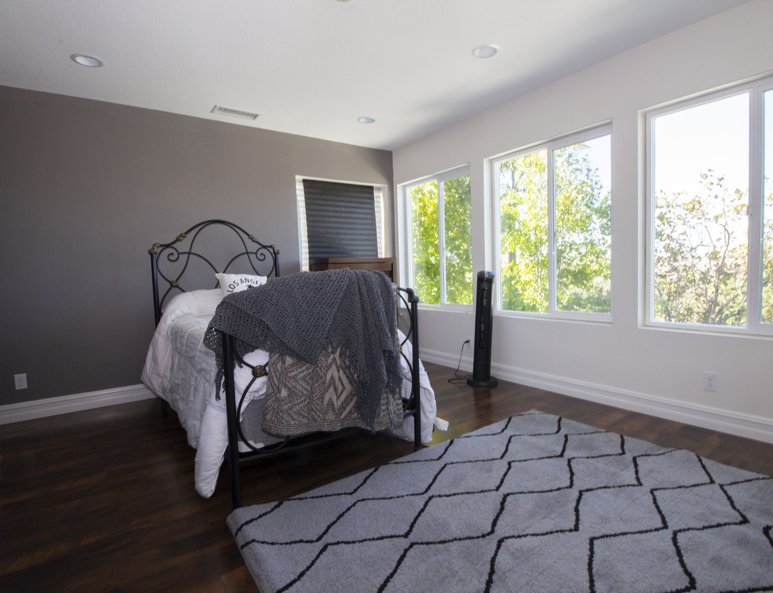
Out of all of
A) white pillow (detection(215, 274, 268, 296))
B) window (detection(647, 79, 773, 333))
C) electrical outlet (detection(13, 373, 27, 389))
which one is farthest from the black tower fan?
electrical outlet (detection(13, 373, 27, 389))

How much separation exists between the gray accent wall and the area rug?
2396 millimetres

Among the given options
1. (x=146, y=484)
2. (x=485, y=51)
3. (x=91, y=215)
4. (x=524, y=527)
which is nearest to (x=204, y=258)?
(x=91, y=215)

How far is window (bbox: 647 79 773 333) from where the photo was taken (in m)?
2.37

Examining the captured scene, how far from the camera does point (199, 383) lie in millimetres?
2113

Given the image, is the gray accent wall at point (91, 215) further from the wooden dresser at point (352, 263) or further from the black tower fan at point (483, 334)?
the black tower fan at point (483, 334)

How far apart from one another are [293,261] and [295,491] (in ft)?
8.85

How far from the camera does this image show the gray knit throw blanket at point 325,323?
174 cm

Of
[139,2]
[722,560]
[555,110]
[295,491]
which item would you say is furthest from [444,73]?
[722,560]

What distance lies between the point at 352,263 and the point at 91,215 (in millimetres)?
2156

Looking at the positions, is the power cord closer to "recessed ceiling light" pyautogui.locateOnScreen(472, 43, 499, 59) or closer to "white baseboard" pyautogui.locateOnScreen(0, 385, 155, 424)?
"recessed ceiling light" pyautogui.locateOnScreen(472, 43, 499, 59)

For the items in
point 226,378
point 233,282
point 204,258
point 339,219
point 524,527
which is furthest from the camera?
point 339,219

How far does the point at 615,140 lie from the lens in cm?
291

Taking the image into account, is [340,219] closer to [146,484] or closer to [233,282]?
[233,282]

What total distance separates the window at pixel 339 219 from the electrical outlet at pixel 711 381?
3.22 meters
